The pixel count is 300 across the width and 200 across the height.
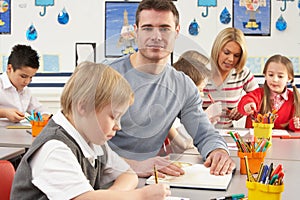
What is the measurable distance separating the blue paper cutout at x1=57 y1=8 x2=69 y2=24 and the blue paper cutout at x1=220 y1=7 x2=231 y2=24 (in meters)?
1.32

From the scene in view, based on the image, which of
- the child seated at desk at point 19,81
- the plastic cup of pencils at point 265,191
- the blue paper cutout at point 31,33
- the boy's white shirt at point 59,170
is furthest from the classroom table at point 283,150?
the blue paper cutout at point 31,33

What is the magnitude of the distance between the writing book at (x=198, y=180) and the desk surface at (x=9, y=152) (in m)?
0.72

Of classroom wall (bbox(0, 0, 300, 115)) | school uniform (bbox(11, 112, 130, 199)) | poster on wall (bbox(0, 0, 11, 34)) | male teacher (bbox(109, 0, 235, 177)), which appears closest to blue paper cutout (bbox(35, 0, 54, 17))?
classroom wall (bbox(0, 0, 300, 115))

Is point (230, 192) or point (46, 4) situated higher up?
point (46, 4)

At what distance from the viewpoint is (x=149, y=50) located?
1.15 metres

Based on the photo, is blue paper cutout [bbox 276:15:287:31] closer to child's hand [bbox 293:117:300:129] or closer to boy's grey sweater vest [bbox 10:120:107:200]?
child's hand [bbox 293:117:300:129]

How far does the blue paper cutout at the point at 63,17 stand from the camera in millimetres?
4410

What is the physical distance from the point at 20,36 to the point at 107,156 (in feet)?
11.3

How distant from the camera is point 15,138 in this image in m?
2.51

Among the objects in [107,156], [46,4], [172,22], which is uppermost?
[46,4]

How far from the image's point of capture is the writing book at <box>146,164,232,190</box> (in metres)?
1.53

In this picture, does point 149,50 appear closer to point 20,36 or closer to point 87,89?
point 87,89


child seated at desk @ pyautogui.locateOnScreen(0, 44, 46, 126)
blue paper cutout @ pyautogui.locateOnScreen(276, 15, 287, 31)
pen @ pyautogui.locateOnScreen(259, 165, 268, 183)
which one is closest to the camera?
pen @ pyautogui.locateOnScreen(259, 165, 268, 183)

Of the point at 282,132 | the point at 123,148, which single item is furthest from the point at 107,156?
the point at 282,132
